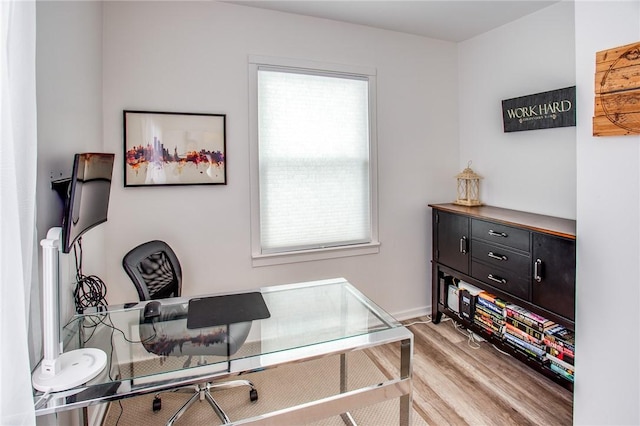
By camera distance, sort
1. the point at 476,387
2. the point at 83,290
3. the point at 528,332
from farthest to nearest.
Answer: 1. the point at 528,332
2. the point at 476,387
3. the point at 83,290

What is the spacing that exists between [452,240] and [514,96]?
1307 mm

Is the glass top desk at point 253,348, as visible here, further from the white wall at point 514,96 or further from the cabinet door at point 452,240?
the white wall at point 514,96

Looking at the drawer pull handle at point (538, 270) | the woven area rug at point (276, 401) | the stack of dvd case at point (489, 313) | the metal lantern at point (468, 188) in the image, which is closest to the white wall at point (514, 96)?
the metal lantern at point (468, 188)

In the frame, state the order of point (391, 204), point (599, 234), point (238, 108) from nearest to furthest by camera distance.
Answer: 1. point (599, 234)
2. point (238, 108)
3. point (391, 204)

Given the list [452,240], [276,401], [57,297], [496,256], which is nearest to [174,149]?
[57,297]

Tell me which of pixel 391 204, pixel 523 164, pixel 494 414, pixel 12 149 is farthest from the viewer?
pixel 391 204

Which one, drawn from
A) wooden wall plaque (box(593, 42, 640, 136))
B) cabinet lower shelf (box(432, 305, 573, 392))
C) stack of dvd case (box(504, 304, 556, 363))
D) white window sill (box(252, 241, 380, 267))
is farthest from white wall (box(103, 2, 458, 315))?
wooden wall plaque (box(593, 42, 640, 136))

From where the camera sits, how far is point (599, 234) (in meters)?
1.80

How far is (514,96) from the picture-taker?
10.1 ft

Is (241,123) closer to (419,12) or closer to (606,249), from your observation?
(419,12)

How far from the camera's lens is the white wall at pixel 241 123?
8.32ft

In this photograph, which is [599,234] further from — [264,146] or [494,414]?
[264,146]

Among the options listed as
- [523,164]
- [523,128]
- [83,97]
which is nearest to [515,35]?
[523,128]

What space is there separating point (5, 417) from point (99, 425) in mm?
1382
